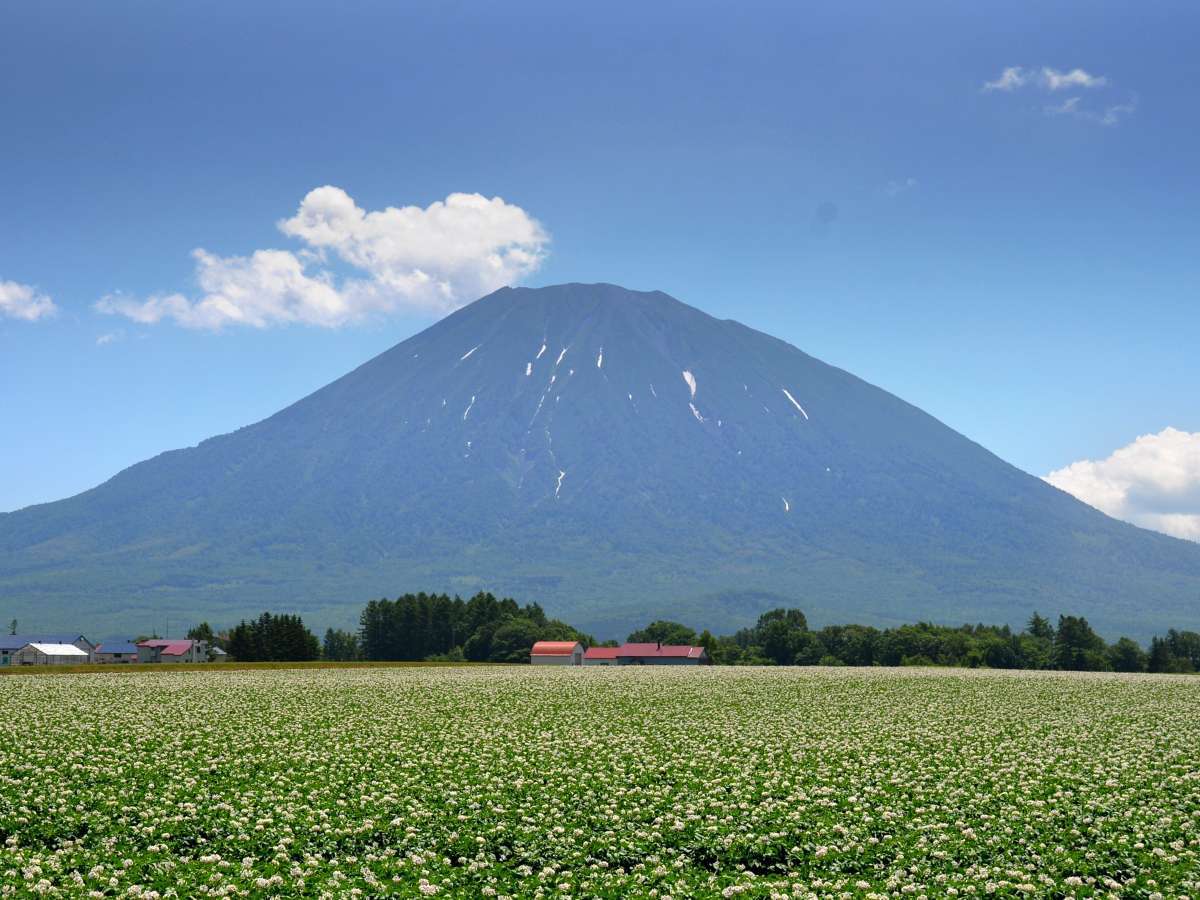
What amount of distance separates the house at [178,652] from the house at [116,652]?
3.86 feet

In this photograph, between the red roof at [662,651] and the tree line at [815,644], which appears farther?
the red roof at [662,651]

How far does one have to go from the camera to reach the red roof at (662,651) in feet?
510

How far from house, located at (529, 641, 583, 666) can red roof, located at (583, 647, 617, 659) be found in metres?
12.0

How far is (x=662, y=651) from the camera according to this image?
15775 cm

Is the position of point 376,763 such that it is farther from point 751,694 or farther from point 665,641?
point 665,641

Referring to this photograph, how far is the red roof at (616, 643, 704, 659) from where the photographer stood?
156 m

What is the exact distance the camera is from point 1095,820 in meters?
21.2

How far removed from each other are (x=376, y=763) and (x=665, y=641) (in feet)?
498

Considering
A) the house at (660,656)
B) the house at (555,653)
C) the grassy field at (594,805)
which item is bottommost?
the house at (660,656)

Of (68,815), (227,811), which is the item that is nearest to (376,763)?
(227,811)

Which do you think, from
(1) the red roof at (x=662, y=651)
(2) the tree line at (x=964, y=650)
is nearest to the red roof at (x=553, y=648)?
(1) the red roof at (x=662, y=651)

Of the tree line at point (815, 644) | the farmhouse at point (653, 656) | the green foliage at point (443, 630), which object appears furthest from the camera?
the farmhouse at point (653, 656)

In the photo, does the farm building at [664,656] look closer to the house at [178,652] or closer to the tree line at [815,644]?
the tree line at [815,644]

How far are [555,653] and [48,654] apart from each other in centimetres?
7767
